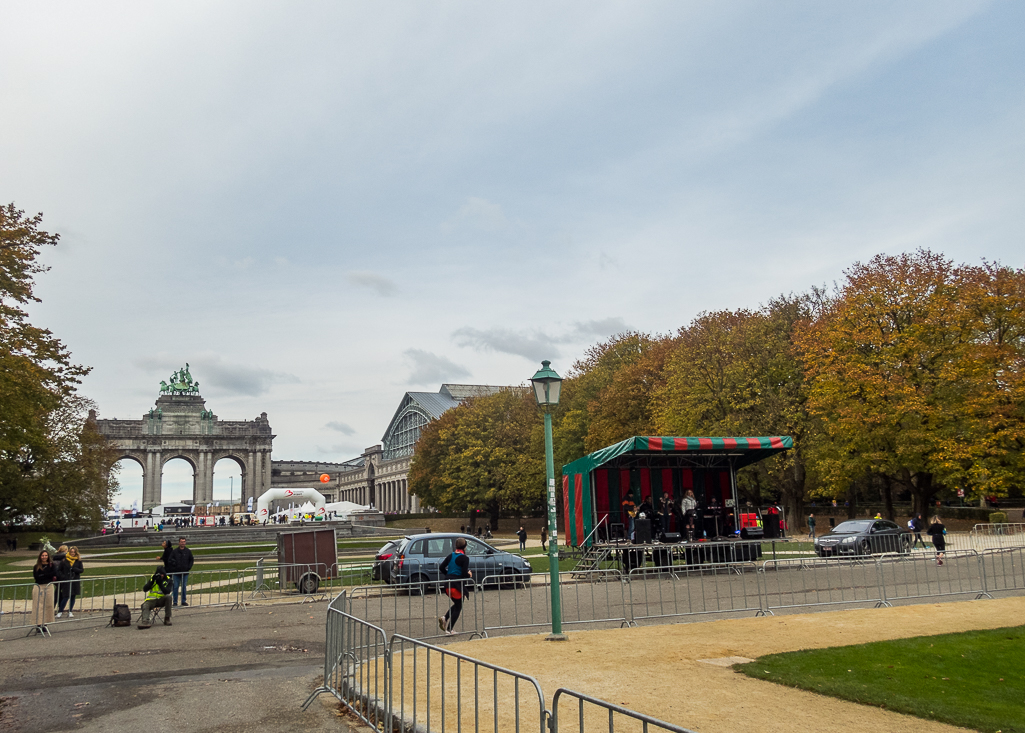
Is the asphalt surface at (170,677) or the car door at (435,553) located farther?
the car door at (435,553)

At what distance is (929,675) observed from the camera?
30.6ft

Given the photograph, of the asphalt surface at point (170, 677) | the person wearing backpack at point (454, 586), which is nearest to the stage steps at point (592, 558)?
the asphalt surface at point (170, 677)

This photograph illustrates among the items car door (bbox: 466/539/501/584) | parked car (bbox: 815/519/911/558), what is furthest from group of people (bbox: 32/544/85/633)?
parked car (bbox: 815/519/911/558)

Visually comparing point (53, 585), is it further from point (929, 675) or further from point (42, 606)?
point (929, 675)

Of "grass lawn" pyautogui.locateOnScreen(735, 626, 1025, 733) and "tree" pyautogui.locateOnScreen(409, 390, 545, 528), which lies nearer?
"grass lawn" pyautogui.locateOnScreen(735, 626, 1025, 733)

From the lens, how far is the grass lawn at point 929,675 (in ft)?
25.5

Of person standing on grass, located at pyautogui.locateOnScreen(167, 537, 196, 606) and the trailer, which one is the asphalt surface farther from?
the trailer

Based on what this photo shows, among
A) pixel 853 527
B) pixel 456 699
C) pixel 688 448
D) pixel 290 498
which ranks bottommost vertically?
pixel 456 699

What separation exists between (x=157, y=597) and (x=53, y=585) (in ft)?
7.82

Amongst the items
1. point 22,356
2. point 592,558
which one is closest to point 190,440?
point 22,356

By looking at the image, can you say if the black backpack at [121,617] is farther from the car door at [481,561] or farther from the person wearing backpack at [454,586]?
the car door at [481,561]

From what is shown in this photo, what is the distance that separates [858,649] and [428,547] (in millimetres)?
13164

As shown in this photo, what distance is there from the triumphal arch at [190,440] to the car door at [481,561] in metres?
115

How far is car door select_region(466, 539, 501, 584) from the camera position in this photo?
21.7 meters
